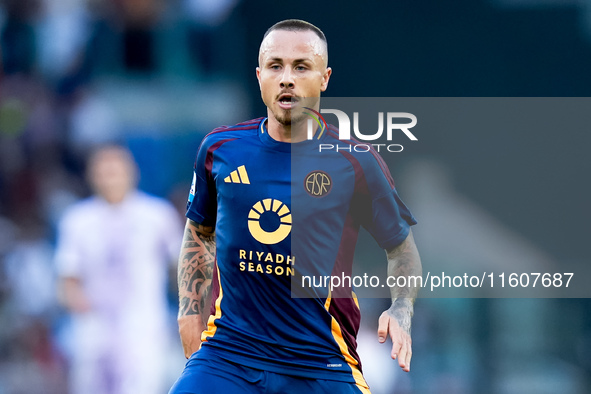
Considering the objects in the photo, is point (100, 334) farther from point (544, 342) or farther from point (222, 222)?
point (222, 222)

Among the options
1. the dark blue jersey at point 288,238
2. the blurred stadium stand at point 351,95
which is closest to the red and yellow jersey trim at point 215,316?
the dark blue jersey at point 288,238

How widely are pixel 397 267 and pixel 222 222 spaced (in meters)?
0.86

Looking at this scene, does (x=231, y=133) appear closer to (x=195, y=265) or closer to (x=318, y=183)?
(x=318, y=183)

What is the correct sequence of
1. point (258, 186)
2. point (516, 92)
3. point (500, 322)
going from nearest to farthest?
1. point (258, 186)
2. point (500, 322)
3. point (516, 92)

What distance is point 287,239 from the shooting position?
14.1ft

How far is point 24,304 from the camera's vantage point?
964 cm

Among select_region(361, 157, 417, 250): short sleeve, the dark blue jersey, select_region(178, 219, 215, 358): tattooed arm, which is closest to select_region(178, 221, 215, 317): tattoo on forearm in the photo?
select_region(178, 219, 215, 358): tattooed arm

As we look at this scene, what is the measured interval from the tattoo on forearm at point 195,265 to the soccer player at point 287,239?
0.18 feet

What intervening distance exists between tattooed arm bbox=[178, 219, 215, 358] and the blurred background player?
4.28m

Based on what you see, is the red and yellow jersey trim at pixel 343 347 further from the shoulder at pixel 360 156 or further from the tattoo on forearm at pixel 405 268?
the shoulder at pixel 360 156

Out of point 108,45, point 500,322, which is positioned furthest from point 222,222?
point 108,45

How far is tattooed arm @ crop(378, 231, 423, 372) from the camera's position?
13.5ft

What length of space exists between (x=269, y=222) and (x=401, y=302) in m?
0.73

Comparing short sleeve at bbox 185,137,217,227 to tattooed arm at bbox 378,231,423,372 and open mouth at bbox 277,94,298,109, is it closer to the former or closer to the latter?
open mouth at bbox 277,94,298,109
